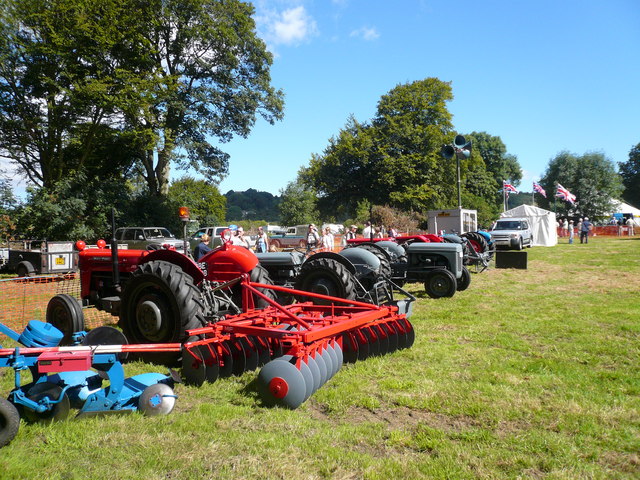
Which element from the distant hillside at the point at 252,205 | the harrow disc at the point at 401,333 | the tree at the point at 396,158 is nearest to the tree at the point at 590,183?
the tree at the point at 396,158

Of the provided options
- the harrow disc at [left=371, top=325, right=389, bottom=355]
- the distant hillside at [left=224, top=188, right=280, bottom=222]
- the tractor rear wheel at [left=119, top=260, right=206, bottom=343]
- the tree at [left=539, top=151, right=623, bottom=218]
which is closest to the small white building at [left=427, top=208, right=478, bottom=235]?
the harrow disc at [left=371, top=325, right=389, bottom=355]

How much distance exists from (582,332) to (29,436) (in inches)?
230

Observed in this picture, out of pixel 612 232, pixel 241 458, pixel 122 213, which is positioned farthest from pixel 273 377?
pixel 612 232

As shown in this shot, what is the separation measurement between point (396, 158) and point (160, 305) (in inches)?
1227

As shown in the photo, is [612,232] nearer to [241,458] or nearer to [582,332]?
[582,332]

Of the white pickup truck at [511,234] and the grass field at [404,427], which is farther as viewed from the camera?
the white pickup truck at [511,234]

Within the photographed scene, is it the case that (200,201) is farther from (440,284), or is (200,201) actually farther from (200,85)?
(440,284)

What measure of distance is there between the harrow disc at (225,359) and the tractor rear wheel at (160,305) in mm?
426

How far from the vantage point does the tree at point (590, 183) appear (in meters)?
48.9

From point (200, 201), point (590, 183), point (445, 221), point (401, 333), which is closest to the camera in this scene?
point (401, 333)

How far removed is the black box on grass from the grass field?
29.8ft

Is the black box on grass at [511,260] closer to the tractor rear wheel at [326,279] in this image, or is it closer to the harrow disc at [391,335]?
the tractor rear wheel at [326,279]

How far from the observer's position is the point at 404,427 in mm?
3215

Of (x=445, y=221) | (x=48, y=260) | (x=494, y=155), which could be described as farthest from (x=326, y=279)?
(x=494, y=155)
